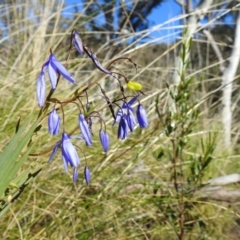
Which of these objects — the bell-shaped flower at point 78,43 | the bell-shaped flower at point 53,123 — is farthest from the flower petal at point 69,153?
the bell-shaped flower at point 78,43

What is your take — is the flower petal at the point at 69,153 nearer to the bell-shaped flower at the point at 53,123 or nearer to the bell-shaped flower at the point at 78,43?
the bell-shaped flower at the point at 53,123

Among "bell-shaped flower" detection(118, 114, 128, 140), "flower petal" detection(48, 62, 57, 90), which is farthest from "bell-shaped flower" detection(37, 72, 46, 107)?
"bell-shaped flower" detection(118, 114, 128, 140)

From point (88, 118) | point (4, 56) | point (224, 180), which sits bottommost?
point (224, 180)

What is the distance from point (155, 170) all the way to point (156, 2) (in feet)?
35.1

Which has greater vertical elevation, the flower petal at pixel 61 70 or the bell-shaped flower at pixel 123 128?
the flower petal at pixel 61 70

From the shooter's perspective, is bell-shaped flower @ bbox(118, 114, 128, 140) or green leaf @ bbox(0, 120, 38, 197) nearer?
green leaf @ bbox(0, 120, 38, 197)

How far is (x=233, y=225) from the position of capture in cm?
213

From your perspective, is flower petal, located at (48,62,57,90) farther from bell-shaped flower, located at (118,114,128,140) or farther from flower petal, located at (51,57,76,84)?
bell-shaped flower, located at (118,114,128,140)

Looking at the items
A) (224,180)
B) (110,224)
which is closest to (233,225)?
(224,180)

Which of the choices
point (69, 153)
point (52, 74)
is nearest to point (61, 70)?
point (52, 74)

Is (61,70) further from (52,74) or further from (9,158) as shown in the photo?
(9,158)

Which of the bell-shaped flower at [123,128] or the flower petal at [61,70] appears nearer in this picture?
the flower petal at [61,70]

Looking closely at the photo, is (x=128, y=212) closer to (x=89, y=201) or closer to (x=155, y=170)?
(x=89, y=201)

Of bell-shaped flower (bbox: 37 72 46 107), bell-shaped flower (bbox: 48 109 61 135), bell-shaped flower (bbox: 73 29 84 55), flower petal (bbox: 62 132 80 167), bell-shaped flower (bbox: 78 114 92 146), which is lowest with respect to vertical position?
flower petal (bbox: 62 132 80 167)
